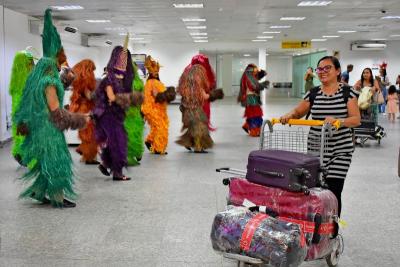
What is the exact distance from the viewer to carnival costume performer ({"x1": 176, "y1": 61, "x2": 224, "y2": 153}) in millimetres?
8227

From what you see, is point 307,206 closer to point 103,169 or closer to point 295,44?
point 103,169

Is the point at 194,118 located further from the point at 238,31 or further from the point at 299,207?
the point at 238,31


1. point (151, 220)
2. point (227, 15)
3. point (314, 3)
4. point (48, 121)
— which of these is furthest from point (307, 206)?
point (227, 15)

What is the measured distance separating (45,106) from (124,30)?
15129mm

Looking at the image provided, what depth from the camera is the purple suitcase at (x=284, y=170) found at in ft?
9.07

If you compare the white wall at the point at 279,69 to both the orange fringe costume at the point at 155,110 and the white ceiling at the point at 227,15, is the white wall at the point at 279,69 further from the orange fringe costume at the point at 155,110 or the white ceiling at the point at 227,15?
the orange fringe costume at the point at 155,110

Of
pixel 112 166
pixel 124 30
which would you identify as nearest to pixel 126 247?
pixel 112 166

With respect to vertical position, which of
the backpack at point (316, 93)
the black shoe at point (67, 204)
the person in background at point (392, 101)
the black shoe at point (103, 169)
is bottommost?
the black shoe at point (67, 204)

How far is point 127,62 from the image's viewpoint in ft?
20.4

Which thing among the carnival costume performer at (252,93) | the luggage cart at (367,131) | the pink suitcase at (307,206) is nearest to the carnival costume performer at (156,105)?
the carnival costume performer at (252,93)

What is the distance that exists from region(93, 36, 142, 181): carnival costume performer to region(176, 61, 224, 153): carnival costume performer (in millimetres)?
2185

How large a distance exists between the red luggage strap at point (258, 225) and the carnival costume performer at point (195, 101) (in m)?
5.46

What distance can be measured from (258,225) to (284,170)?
0.35 metres

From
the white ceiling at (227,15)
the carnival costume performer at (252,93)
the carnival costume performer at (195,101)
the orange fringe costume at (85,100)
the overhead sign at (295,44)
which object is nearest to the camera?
the orange fringe costume at (85,100)
